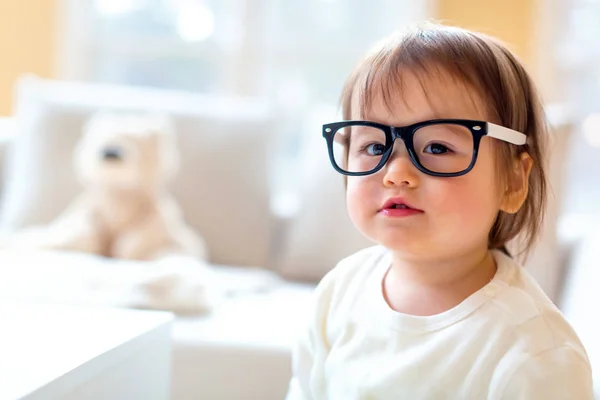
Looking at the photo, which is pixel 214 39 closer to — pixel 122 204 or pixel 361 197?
pixel 122 204

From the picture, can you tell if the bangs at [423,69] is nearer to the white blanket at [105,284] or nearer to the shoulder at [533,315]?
the shoulder at [533,315]

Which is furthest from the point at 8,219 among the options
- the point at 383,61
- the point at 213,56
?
the point at 383,61

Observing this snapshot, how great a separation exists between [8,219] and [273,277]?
2.53 feet

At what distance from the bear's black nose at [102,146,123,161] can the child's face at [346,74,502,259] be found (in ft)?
3.55

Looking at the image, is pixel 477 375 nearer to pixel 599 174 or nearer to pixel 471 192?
pixel 471 192

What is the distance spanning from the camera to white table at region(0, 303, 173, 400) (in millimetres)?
672

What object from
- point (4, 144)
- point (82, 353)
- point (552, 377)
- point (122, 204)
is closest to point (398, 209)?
point (552, 377)

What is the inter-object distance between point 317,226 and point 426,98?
1.08 meters

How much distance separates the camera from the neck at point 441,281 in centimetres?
86

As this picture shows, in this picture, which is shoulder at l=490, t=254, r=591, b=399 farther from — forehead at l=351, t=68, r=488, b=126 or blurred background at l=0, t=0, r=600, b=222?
blurred background at l=0, t=0, r=600, b=222

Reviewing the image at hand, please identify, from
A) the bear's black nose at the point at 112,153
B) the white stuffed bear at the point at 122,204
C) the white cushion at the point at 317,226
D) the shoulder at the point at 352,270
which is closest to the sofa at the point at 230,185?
the white cushion at the point at 317,226

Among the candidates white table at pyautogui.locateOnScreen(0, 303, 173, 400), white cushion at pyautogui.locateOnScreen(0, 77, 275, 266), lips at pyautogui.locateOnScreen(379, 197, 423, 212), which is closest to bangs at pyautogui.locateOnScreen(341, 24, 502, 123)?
lips at pyautogui.locateOnScreen(379, 197, 423, 212)

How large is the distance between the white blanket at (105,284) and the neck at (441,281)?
0.62 metres

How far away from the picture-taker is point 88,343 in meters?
0.78
